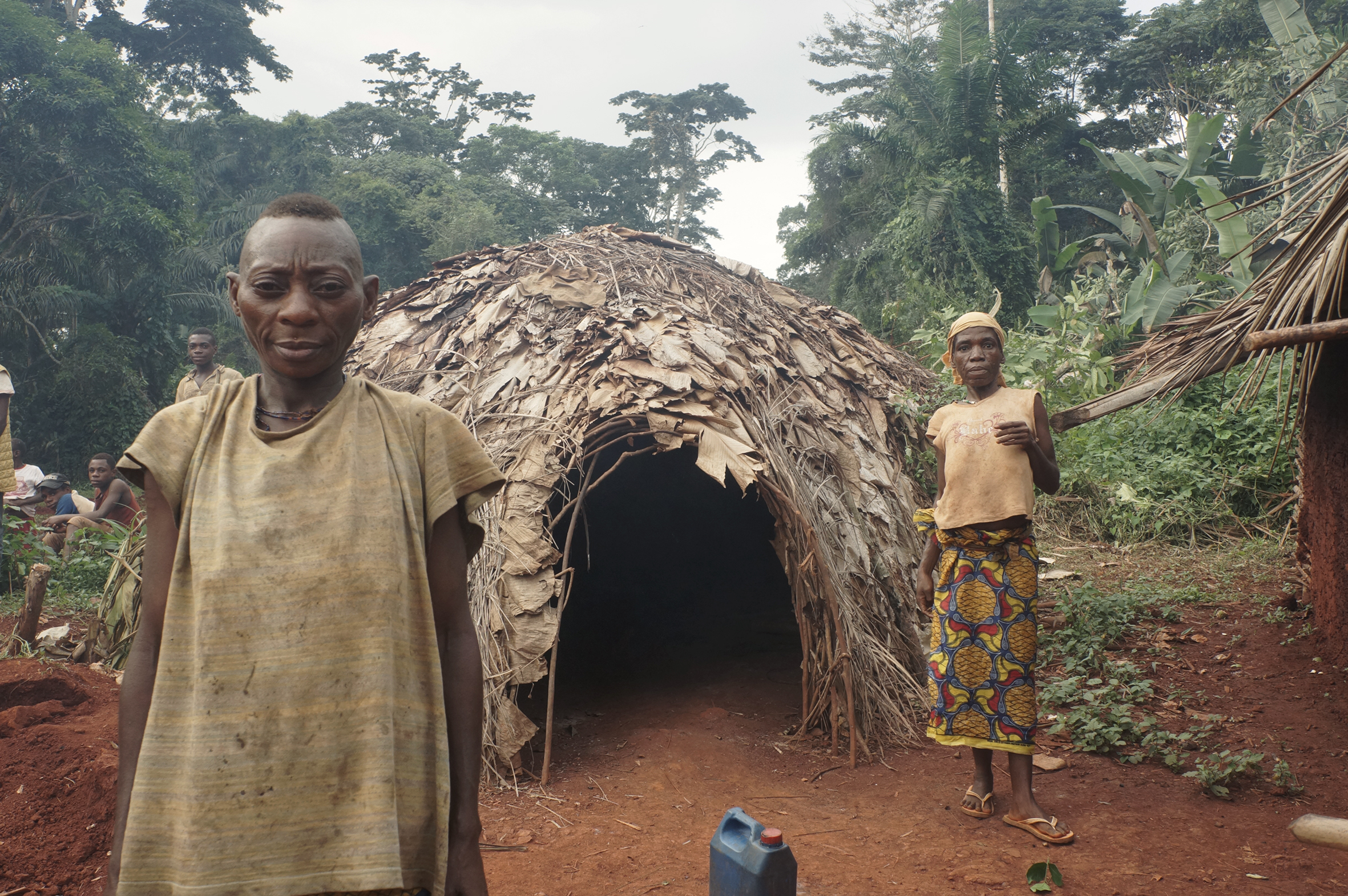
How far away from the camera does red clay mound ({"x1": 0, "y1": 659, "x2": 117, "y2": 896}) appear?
3156 millimetres

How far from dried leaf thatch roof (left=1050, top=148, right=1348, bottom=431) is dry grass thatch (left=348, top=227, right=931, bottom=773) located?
4.92 ft

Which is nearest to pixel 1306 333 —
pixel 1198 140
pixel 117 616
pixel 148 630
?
pixel 148 630

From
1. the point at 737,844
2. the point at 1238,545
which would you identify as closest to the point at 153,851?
the point at 737,844

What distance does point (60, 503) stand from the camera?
926 cm

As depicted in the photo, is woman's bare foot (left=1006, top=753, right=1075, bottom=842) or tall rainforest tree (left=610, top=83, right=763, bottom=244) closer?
woman's bare foot (left=1006, top=753, right=1075, bottom=842)

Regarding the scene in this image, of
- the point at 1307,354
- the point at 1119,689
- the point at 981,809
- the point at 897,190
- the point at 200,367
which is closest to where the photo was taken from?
the point at 981,809

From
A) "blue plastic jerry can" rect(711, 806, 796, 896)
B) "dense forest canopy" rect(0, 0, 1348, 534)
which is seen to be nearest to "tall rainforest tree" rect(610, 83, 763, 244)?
"dense forest canopy" rect(0, 0, 1348, 534)

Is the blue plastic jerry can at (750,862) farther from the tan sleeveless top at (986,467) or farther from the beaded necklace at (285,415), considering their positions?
the tan sleeveless top at (986,467)

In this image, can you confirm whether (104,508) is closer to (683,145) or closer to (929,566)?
(929,566)

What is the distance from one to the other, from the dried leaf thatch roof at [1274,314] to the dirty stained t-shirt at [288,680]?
9.60 feet

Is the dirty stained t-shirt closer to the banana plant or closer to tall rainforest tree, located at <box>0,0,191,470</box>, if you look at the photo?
the banana plant

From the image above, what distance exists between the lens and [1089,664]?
5438 mm

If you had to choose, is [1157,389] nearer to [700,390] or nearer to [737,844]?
[700,390]

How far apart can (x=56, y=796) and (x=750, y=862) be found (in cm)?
300
